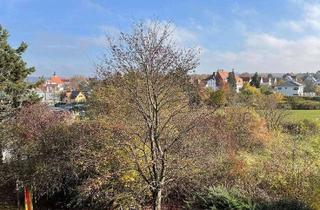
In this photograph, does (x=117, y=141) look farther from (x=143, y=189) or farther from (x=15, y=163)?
(x=15, y=163)

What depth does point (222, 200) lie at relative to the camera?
1261 cm

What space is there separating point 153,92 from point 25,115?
291 inches

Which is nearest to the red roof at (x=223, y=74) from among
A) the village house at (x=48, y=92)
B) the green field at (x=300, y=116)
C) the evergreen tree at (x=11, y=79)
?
the village house at (x=48, y=92)

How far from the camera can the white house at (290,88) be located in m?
96.1

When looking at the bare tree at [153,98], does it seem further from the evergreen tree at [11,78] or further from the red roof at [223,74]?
the red roof at [223,74]

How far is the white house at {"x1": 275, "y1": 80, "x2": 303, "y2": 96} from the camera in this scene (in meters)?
96.1

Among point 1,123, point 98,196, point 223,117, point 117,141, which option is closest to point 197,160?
point 117,141

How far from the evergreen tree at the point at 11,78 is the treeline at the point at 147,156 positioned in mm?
3522

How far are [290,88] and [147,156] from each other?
91.6 m

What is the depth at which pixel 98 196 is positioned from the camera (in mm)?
13711

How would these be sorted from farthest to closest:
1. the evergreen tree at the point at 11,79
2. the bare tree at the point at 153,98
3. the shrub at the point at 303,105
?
the shrub at the point at 303,105 → the evergreen tree at the point at 11,79 → the bare tree at the point at 153,98

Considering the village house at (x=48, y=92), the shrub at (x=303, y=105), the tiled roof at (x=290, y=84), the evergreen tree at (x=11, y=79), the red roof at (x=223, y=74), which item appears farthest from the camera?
the tiled roof at (x=290, y=84)

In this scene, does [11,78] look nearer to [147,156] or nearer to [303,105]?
[147,156]

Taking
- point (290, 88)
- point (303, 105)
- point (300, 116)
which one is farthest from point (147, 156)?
point (290, 88)
